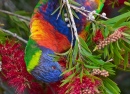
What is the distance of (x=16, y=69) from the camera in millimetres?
1254

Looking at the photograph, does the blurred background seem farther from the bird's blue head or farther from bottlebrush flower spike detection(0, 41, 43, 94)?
the bird's blue head

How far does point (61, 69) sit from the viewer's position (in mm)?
1038

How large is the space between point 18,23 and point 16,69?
455mm

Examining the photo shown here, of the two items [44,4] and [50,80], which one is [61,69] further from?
[44,4]

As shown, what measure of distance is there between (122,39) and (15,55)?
47 centimetres

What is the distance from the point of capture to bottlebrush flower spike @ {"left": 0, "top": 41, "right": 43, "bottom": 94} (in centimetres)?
124

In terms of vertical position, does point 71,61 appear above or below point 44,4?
below

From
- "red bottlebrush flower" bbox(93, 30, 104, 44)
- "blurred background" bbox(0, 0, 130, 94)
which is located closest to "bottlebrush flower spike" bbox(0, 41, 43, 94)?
"blurred background" bbox(0, 0, 130, 94)

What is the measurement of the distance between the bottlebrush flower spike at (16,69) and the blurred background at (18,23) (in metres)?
0.06

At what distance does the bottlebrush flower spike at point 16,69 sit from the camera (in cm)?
124

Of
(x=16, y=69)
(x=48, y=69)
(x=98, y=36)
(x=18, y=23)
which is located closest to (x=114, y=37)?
(x=98, y=36)

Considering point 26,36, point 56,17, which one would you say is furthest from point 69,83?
point 26,36

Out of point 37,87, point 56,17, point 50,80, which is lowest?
point 37,87

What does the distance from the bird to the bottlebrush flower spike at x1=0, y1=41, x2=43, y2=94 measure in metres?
0.15
